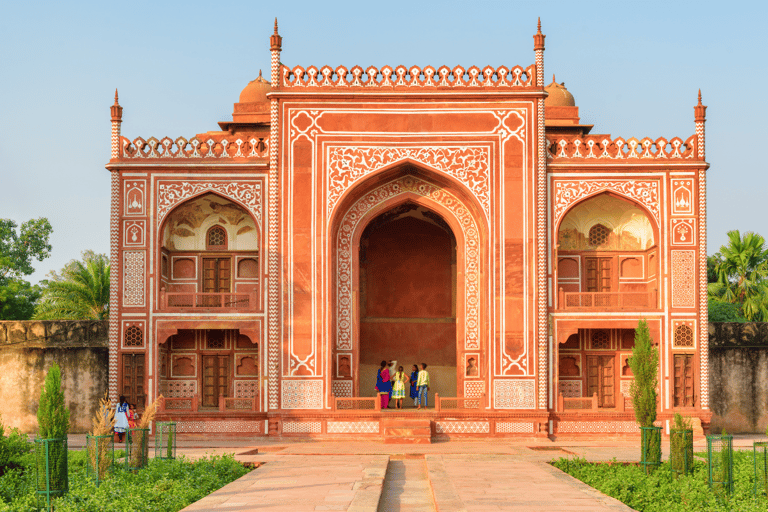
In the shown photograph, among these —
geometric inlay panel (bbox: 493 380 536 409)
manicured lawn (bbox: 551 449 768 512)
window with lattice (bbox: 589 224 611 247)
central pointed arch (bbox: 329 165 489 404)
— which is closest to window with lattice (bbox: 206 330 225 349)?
central pointed arch (bbox: 329 165 489 404)

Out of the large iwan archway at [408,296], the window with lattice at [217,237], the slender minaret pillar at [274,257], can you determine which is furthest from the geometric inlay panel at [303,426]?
the window with lattice at [217,237]

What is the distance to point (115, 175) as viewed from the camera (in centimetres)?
1867

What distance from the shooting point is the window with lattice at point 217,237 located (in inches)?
789

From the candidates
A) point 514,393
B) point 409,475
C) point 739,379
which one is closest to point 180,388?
point 514,393

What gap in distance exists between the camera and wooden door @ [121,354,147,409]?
18.3 meters

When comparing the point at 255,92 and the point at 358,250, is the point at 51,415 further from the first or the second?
the point at 255,92

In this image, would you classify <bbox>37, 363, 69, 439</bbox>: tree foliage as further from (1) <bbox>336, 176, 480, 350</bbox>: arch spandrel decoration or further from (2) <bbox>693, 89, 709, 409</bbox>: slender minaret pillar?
(2) <bbox>693, 89, 709, 409</bbox>: slender minaret pillar

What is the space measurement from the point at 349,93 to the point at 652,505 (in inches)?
454

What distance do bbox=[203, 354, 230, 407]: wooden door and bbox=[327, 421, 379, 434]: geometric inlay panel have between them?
312 cm

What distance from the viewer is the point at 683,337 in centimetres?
1850

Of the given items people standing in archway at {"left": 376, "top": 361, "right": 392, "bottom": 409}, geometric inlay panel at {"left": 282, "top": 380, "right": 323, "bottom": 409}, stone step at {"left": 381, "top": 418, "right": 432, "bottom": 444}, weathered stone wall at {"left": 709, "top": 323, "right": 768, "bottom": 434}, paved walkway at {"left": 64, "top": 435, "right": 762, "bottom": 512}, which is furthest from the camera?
weathered stone wall at {"left": 709, "top": 323, "right": 768, "bottom": 434}

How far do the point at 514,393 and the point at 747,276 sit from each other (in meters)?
14.5

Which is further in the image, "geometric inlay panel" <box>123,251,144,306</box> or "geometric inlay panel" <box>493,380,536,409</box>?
"geometric inlay panel" <box>123,251,144,306</box>

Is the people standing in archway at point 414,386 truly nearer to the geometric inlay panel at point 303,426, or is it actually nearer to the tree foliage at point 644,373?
the geometric inlay panel at point 303,426
